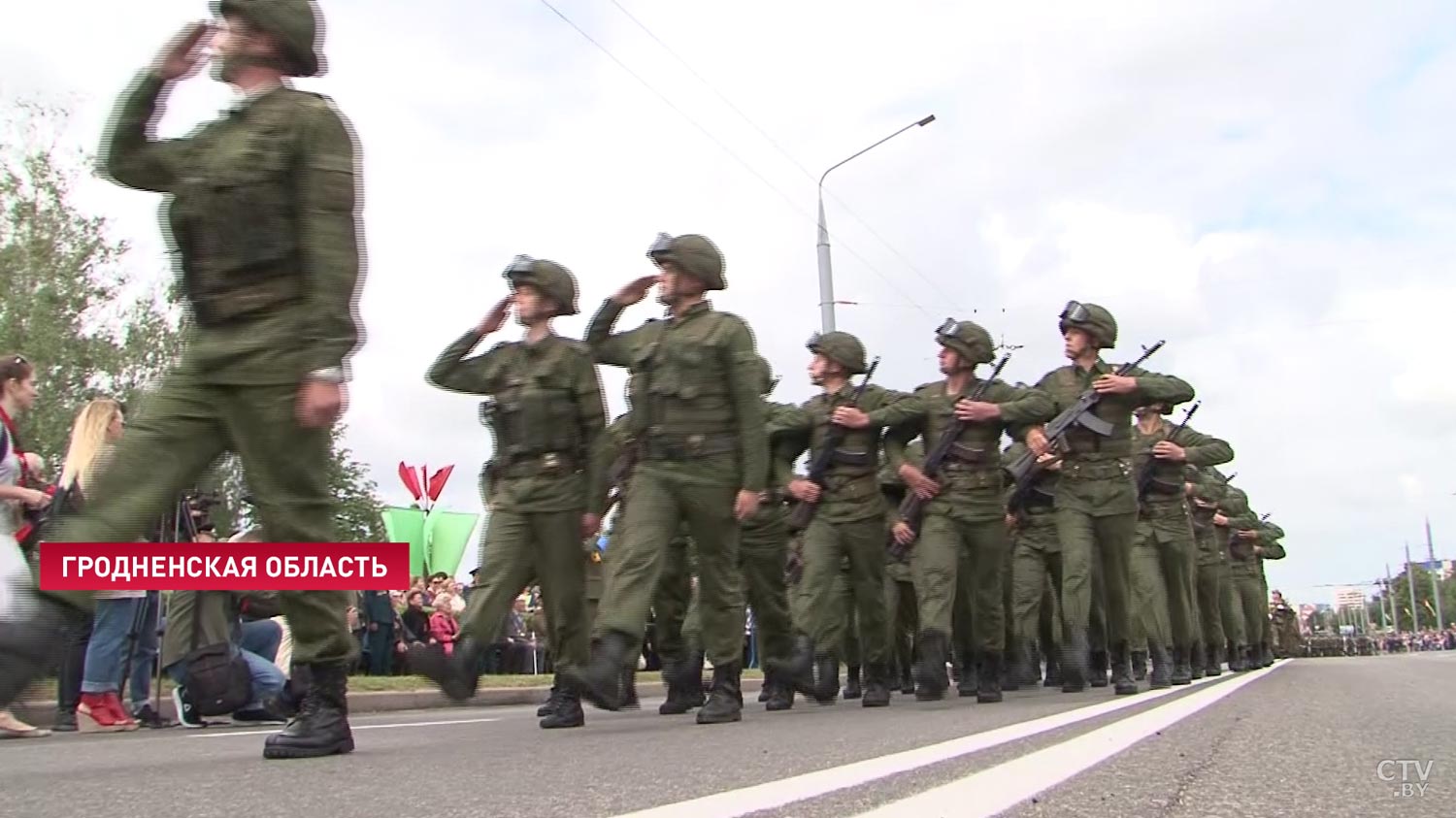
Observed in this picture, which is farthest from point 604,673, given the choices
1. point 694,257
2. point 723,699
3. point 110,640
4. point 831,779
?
point 110,640

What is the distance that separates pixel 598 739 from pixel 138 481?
2239 mm

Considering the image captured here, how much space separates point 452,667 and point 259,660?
255 centimetres

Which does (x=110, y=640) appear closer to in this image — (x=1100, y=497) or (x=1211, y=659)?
(x=1100, y=497)

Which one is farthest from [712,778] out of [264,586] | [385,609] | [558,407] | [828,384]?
[385,609]

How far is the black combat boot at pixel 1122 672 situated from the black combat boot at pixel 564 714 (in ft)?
10.9

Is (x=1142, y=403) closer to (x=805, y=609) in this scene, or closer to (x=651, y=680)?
(x=805, y=609)

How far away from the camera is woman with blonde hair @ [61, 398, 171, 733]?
7.24 meters

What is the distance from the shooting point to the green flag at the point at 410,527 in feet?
85.2

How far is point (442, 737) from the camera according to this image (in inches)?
242

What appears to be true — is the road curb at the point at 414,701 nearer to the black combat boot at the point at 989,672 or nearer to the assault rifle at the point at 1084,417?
the black combat boot at the point at 989,672

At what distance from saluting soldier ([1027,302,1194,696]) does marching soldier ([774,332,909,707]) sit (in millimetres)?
1005

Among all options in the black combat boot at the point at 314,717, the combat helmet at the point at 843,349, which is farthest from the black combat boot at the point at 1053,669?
the black combat boot at the point at 314,717

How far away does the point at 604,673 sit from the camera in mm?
6016

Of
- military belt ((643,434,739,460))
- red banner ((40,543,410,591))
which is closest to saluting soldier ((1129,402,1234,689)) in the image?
military belt ((643,434,739,460))
